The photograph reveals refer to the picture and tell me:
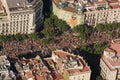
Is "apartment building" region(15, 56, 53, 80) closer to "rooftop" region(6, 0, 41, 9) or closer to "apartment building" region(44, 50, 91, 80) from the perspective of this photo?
"apartment building" region(44, 50, 91, 80)

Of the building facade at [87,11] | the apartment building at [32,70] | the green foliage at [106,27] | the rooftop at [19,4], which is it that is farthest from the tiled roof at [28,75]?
the green foliage at [106,27]

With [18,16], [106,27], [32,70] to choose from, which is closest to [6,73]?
[32,70]

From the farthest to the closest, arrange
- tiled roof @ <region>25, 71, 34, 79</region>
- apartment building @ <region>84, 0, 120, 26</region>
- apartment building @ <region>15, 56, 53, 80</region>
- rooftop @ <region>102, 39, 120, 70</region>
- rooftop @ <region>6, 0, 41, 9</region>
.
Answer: apartment building @ <region>84, 0, 120, 26</region> < rooftop @ <region>6, 0, 41, 9</region> < rooftop @ <region>102, 39, 120, 70</region> < apartment building @ <region>15, 56, 53, 80</region> < tiled roof @ <region>25, 71, 34, 79</region>

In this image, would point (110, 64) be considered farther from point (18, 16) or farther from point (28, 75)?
point (18, 16)

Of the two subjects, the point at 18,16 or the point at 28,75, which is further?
the point at 18,16

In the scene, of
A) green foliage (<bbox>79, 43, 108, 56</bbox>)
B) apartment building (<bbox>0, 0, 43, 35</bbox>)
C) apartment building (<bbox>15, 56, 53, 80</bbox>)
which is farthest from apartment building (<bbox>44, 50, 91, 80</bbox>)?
apartment building (<bbox>0, 0, 43, 35</bbox>)
